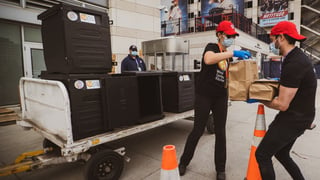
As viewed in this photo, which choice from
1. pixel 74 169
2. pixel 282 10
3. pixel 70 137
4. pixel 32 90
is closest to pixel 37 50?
pixel 32 90

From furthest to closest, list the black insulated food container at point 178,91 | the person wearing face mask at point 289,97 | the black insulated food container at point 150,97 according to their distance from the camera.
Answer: the black insulated food container at point 178,91
the black insulated food container at point 150,97
the person wearing face mask at point 289,97

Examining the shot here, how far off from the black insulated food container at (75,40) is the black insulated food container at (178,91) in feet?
4.10

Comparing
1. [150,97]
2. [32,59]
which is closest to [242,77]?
[150,97]

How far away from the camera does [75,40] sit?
2160mm

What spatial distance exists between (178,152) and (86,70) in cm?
200

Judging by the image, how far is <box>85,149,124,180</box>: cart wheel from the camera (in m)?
2.17

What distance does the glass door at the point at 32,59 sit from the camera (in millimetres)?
6613

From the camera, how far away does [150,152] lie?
3.36 m

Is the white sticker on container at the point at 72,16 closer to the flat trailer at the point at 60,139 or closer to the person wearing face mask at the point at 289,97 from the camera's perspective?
the flat trailer at the point at 60,139

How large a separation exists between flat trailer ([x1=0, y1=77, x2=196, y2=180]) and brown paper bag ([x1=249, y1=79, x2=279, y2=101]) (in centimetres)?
144

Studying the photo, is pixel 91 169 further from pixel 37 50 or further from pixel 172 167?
pixel 37 50

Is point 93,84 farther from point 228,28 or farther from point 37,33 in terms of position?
point 37,33

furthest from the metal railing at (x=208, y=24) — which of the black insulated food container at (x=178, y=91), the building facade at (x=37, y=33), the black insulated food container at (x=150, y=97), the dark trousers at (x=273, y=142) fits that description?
the dark trousers at (x=273, y=142)

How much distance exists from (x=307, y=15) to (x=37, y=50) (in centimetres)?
3445
